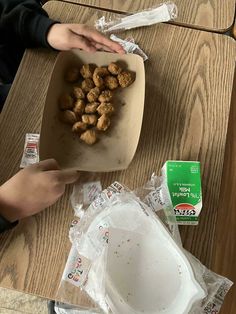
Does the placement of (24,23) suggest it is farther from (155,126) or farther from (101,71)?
(155,126)

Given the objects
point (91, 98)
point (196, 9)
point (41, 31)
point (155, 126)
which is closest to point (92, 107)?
point (91, 98)

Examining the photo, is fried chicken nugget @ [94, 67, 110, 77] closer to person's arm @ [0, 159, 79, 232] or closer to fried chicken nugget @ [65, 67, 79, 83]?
fried chicken nugget @ [65, 67, 79, 83]

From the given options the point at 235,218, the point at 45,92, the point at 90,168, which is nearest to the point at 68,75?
the point at 45,92

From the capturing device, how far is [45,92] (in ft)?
2.77

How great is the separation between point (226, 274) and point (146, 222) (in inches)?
25.5

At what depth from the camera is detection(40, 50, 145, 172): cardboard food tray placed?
77 cm

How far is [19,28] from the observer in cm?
93

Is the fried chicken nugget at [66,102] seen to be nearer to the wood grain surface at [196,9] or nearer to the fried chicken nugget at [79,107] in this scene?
the fried chicken nugget at [79,107]

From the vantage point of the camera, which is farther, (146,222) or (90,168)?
(90,168)

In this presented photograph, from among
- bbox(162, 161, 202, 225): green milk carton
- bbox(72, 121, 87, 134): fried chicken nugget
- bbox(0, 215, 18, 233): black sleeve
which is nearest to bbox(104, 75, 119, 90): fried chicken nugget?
bbox(72, 121, 87, 134): fried chicken nugget

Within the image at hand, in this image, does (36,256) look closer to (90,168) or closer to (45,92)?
(90,168)

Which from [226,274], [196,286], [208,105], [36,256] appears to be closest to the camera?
[196,286]

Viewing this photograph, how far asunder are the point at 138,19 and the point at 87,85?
230mm

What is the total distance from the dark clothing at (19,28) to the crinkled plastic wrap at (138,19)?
119 mm
